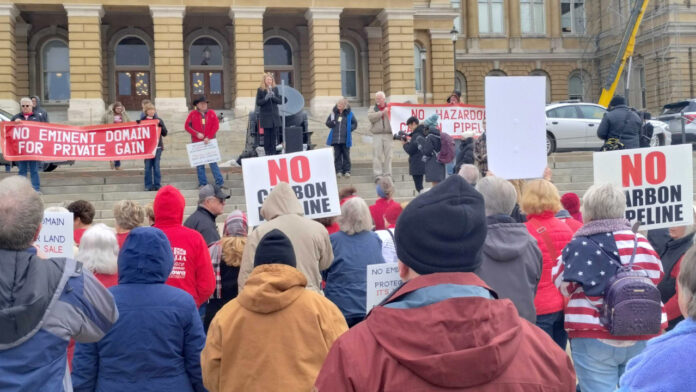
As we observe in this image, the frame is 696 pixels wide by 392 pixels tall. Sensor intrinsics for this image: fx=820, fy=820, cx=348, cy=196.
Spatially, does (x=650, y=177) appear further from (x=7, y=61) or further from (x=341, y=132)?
(x=7, y=61)

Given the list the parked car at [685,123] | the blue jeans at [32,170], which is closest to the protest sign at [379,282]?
the blue jeans at [32,170]

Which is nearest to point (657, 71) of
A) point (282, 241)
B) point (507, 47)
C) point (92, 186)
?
point (507, 47)

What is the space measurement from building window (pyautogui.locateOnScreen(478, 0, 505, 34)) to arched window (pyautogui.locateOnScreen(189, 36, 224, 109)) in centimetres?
1795

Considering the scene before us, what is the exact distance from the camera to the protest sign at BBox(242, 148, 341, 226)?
733 centimetres

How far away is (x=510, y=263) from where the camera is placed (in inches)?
182

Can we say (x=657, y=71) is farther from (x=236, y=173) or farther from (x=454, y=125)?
(x=236, y=173)

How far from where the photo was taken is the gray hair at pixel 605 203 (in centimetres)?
457

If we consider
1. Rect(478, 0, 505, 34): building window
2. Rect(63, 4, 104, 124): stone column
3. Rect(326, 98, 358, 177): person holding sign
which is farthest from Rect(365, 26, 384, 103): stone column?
Rect(326, 98, 358, 177): person holding sign

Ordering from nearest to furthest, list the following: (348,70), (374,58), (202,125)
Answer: (202,125) → (374,58) → (348,70)

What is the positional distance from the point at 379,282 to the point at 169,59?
27016mm

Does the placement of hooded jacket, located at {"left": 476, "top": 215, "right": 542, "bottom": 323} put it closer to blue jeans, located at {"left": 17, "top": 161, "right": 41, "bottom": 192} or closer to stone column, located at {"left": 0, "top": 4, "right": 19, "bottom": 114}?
blue jeans, located at {"left": 17, "top": 161, "right": 41, "bottom": 192}

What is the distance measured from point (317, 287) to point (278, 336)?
1.80 metres

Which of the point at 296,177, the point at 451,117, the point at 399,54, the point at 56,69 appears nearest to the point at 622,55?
the point at 399,54

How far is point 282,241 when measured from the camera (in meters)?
3.65
